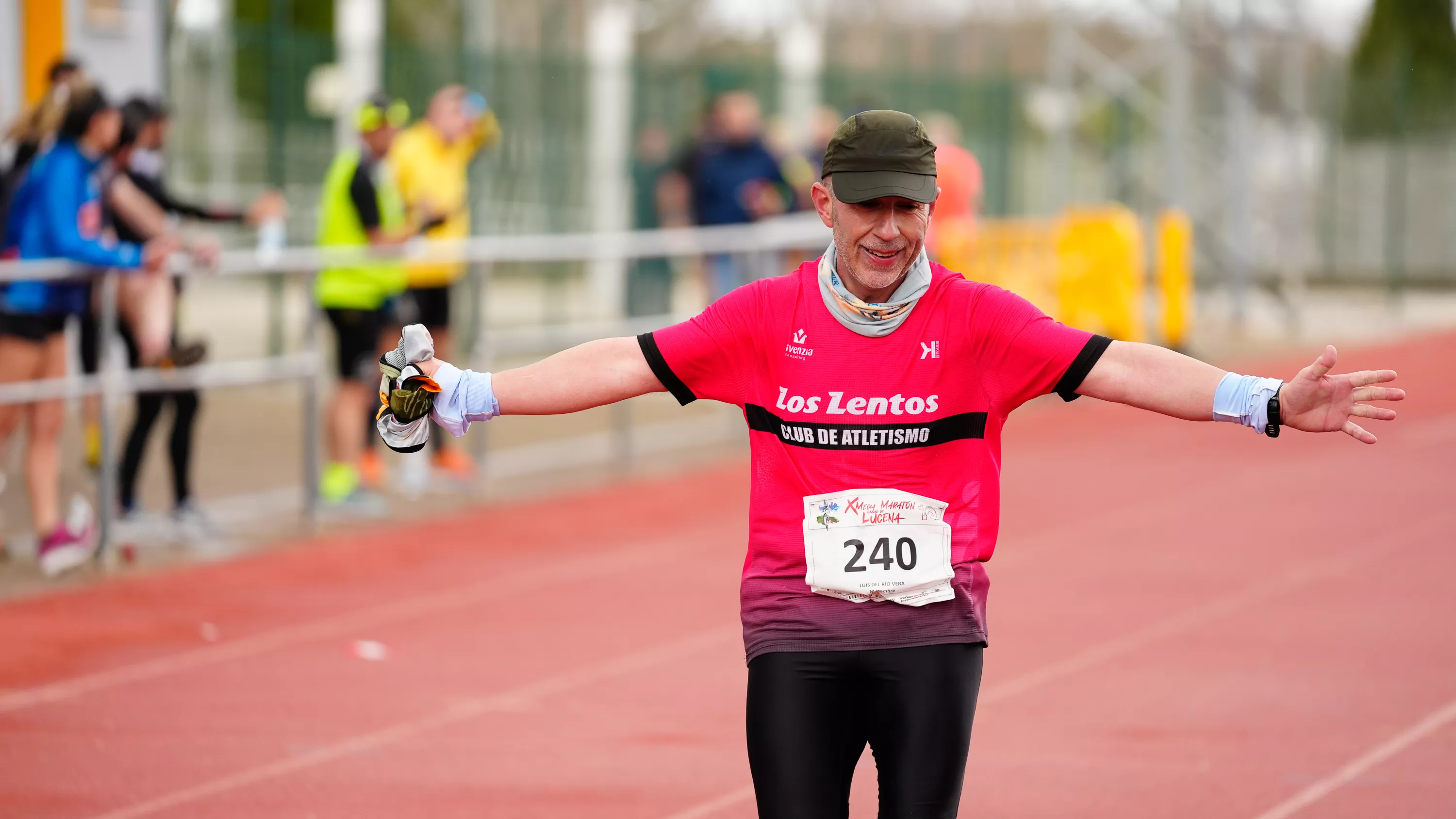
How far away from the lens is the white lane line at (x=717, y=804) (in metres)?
6.05

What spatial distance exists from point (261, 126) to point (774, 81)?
771cm

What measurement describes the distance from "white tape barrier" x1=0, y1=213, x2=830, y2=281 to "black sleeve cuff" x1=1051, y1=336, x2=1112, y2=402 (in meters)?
6.11

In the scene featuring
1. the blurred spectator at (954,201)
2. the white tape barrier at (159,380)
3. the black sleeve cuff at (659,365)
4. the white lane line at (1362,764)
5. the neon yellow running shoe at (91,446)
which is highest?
the blurred spectator at (954,201)

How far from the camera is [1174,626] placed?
888 cm

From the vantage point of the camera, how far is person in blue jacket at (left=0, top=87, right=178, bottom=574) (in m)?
9.12

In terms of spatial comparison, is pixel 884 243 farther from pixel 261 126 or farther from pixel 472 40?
pixel 472 40

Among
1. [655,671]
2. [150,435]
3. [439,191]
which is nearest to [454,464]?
[439,191]

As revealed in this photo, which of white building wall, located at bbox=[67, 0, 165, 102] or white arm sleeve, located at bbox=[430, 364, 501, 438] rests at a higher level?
white building wall, located at bbox=[67, 0, 165, 102]

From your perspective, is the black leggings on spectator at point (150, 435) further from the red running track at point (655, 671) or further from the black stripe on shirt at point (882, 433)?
the black stripe on shirt at point (882, 433)

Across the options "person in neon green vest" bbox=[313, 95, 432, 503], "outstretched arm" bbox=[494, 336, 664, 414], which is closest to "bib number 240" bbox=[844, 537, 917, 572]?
"outstretched arm" bbox=[494, 336, 664, 414]

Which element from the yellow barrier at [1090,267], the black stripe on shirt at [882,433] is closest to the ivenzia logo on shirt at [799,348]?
the black stripe on shirt at [882,433]

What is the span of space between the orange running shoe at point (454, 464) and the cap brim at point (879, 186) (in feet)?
27.9

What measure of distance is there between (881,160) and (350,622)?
5.59 m

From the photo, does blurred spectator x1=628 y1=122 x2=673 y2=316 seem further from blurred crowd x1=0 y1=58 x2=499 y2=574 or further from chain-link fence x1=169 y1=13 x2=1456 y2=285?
blurred crowd x1=0 y1=58 x2=499 y2=574
